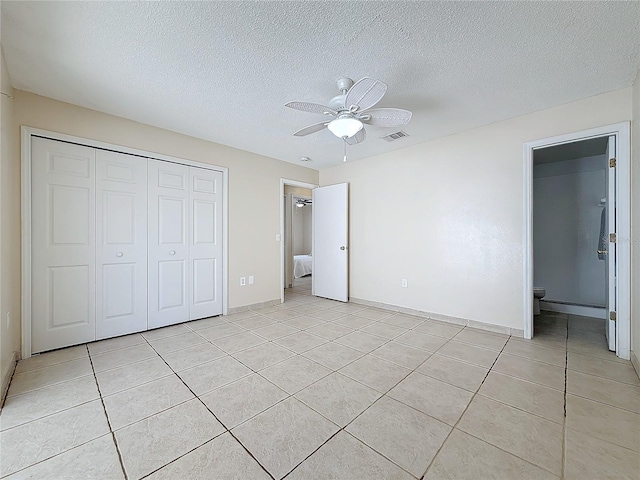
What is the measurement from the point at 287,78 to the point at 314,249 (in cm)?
333

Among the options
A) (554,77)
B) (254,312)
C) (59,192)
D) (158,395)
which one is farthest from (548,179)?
(59,192)

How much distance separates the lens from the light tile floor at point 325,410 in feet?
4.26

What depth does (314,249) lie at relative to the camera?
5.17m

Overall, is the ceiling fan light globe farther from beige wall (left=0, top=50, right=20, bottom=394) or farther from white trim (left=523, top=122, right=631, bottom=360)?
beige wall (left=0, top=50, right=20, bottom=394)

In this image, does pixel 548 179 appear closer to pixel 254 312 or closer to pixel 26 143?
pixel 254 312

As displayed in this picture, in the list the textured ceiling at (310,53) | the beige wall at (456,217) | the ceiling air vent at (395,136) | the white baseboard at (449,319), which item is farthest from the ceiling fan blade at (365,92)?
the white baseboard at (449,319)

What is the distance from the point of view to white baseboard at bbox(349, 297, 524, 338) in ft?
10.00

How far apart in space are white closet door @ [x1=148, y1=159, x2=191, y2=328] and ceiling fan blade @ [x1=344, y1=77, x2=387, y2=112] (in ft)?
8.18

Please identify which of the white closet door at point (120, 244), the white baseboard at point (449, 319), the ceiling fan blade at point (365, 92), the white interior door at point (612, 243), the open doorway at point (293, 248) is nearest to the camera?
the ceiling fan blade at point (365, 92)

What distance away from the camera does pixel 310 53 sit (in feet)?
6.31

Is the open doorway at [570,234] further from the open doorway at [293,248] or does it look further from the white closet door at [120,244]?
the white closet door at [120,244]

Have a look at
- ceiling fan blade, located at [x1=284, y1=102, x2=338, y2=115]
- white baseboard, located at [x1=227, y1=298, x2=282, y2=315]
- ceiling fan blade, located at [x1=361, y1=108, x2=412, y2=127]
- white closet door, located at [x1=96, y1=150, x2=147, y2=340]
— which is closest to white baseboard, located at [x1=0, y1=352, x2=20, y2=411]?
white closet door, located at [x1=96, y1=150, x2=147, y2=340]

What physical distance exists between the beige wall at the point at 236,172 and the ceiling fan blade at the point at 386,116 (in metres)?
2.38

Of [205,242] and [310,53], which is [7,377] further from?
[310,53]
